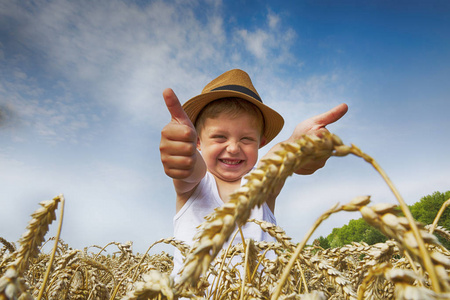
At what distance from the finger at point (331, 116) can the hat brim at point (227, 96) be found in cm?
105

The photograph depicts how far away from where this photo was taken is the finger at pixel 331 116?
266cm

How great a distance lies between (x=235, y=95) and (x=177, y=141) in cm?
171

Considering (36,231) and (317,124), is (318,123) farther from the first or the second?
(36,231)

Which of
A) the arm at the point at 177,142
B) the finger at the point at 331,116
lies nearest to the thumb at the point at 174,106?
the arm at the point at 177,142

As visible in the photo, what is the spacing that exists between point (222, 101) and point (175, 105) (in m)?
1.82

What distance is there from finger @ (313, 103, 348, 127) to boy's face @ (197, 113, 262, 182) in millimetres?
923

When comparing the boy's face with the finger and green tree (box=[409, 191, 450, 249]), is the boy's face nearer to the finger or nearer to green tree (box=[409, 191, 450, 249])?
the finger

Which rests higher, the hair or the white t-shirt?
the hair

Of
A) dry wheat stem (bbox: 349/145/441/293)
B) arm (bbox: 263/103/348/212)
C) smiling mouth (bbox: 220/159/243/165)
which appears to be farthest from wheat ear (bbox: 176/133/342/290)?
smiling mouth (bbox: 220/159/243/165)

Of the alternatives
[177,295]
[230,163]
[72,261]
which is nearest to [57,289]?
[72,261]

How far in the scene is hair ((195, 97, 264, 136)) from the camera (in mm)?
3729

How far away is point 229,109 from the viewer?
3.72 m

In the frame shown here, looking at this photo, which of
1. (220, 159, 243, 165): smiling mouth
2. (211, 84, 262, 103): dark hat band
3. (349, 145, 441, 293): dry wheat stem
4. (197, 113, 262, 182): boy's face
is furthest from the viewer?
(211, 84, 262, 103): dark hat band

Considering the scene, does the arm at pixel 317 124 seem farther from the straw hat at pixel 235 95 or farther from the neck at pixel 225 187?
the neck at pixel 225 187
